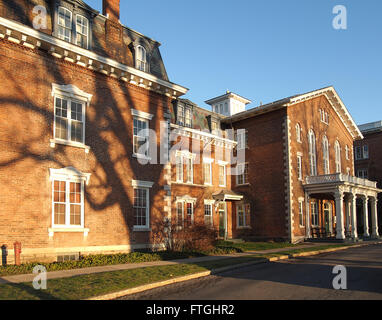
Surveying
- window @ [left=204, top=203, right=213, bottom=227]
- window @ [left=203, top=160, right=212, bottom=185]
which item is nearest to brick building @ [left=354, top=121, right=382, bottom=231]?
window @ [left=203, top=160, right=212, bottom=185]

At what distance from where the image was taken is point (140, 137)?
21047 millimetres

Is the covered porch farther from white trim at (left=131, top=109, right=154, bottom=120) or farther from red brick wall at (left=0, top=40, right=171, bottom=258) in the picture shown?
white trim at (left=131, top=109, right=154, bottom=120)

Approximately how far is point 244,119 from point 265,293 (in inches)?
1002

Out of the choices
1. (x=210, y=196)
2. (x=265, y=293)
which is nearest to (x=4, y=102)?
(x=265, y=293)

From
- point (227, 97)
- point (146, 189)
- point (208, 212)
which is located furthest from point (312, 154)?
point (146, 189)

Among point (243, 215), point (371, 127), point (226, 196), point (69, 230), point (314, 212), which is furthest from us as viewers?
point (371, 127)

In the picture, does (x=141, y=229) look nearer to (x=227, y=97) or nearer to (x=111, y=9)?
(x=111, y=9)

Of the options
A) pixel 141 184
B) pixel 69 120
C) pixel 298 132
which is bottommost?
pixel 141 184

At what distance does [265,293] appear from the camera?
9930 millimetres

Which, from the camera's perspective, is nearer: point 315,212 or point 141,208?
point 141,208

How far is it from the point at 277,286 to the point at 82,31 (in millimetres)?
14458
